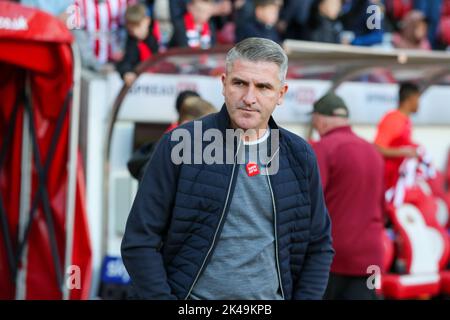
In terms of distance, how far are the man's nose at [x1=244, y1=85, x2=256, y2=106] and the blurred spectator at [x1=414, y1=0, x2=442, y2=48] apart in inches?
A: 373

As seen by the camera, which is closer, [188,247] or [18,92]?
[188,247]

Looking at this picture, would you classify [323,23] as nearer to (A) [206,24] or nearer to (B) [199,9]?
(A) [206,24]

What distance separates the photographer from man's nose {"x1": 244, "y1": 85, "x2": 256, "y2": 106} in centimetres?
318

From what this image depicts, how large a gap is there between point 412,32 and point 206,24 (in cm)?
330

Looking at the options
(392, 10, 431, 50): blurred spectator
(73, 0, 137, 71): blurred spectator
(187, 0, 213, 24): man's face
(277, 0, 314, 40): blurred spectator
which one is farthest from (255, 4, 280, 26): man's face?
(392, 10, 431, 50): blurred spectator

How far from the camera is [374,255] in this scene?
5.70 m

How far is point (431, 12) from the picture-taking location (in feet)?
40.4

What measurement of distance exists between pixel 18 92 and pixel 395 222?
11.1 feet

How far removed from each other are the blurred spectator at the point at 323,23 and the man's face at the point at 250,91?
6715 millimetres

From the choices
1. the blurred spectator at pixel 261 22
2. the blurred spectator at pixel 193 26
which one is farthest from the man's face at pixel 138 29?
the blurred spectator at pixel 261 22

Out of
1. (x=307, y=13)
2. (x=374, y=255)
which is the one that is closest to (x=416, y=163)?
(x=307, y=13)
